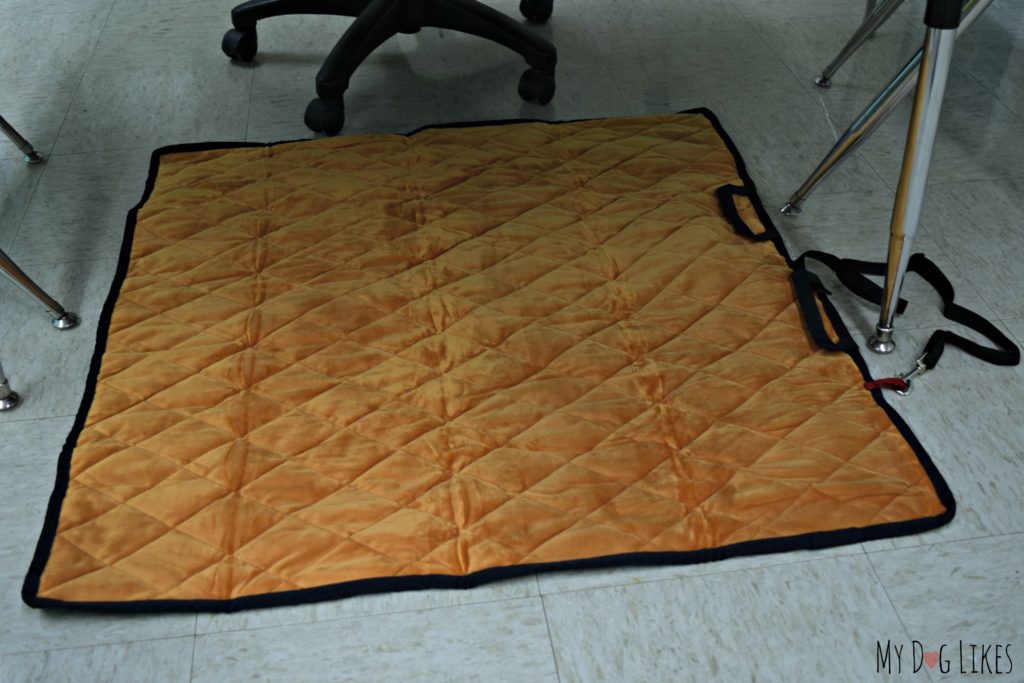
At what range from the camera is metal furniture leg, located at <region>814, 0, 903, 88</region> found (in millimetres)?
1987

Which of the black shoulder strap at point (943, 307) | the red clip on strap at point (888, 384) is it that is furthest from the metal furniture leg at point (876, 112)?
the red clip on strap at point (888, 384)

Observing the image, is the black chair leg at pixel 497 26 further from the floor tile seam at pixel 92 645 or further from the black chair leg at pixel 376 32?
the floor tile seam at pixel 92 645

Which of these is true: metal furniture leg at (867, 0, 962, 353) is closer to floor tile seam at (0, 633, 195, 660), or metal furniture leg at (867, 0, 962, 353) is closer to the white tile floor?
the white tile floor

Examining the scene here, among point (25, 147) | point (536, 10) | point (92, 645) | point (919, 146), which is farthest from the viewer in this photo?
point (536, 10)

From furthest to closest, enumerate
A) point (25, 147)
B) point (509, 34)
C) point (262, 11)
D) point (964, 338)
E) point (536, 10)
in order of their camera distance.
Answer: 1. point (536, 10)
2. point (262, 11)
3. point (509, 34)
4. point (25, 147)
5. point (964, 338)

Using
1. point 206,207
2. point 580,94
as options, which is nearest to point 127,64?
point 206,207

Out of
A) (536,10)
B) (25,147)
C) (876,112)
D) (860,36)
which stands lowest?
(25,147)

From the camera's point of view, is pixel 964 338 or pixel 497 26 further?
pixel 497 26

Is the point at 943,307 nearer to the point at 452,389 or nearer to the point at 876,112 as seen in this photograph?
the point at 876,112

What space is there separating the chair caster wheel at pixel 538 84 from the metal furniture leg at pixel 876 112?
0.56 meters

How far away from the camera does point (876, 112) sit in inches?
61.1

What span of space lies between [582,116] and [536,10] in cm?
43

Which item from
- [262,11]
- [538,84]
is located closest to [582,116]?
[538,84]

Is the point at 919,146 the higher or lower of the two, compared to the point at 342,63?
higher
